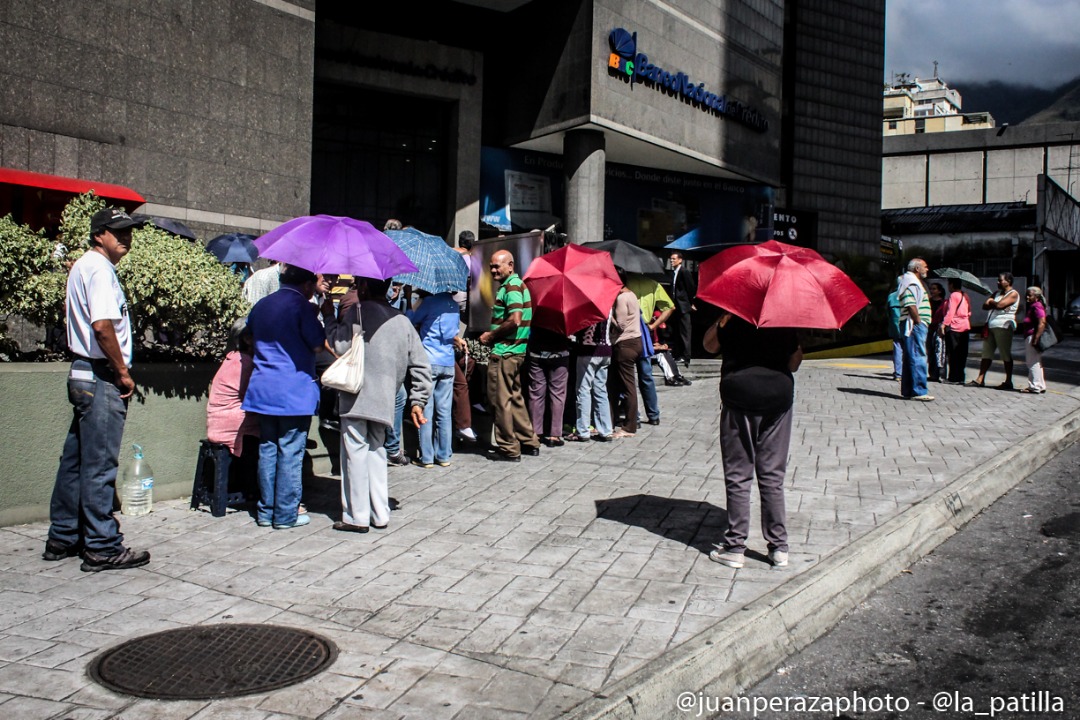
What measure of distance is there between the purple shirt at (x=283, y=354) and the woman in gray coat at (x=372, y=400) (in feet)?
0.78

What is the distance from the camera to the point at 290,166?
14875 millimetres

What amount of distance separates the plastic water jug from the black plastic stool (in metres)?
0.33

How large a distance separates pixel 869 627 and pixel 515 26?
1847cm

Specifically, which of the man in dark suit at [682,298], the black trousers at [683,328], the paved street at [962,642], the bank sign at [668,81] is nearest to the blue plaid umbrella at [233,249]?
the man in dark suit at [682,298]

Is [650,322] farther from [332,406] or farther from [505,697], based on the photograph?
[505,697]

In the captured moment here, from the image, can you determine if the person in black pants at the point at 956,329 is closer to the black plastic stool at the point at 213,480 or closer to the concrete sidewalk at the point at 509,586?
the concrete sidewalk at the point at 509,586

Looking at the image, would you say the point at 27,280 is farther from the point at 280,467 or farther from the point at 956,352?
the point at 956,352

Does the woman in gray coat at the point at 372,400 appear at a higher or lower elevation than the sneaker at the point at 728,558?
higher

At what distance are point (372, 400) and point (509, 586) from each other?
180 cm

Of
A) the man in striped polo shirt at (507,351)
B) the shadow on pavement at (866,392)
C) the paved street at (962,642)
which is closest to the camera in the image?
the paved street at (962,642)

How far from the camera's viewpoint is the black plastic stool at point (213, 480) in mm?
6730

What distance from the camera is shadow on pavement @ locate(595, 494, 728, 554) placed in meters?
6.27

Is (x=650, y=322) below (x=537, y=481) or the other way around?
the other way around

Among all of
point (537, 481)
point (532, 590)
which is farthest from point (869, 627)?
point (537, 481)
